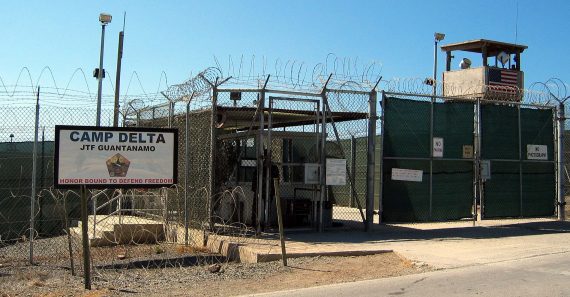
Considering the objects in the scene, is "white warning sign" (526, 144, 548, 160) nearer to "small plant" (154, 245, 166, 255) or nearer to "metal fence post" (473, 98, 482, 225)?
"metal fence post" (473, 98, 482, 225)

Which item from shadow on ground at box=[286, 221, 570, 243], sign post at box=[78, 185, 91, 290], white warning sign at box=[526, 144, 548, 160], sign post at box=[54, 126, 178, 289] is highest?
white warning sign at box=[526, 144, 548, 160]

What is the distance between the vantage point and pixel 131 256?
10.6 m

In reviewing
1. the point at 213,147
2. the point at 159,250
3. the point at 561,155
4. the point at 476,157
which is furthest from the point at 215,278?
the point at 561,155

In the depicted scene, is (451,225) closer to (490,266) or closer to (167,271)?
(490,266)

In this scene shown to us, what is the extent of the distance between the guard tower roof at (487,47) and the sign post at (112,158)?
21839 millimetres

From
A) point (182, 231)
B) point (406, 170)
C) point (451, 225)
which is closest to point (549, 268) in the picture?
point (406, 170)

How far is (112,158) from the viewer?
8.30 meters

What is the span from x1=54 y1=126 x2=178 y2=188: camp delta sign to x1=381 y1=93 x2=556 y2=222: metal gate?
6.19m

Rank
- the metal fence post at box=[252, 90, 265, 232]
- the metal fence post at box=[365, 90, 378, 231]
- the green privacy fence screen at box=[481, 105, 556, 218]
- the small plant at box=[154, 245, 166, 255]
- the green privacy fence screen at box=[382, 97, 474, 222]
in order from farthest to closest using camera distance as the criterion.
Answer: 1. the green privacy fence screen at box=[481, 105, 556, 218]
2. the green privacy fence screen at box=[382, 97, 474, 222]
3. the metal fence post at box=[365, 90, 378, 231]
4. the metal fence post at box=[252, 90, 265, 232]
5. the small plant at box=[154, 245, 166, 255]

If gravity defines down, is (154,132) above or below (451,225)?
above

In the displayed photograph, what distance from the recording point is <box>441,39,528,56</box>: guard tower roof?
27406 millimetres

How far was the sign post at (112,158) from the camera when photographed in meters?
7.99

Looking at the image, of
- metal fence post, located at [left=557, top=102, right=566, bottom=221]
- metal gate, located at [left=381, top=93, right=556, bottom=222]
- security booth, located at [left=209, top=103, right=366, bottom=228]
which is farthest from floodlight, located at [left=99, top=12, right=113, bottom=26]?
metal fence post, located at [left=557, top=102, right=566, bottom=221]

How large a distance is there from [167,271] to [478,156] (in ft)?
28.1
